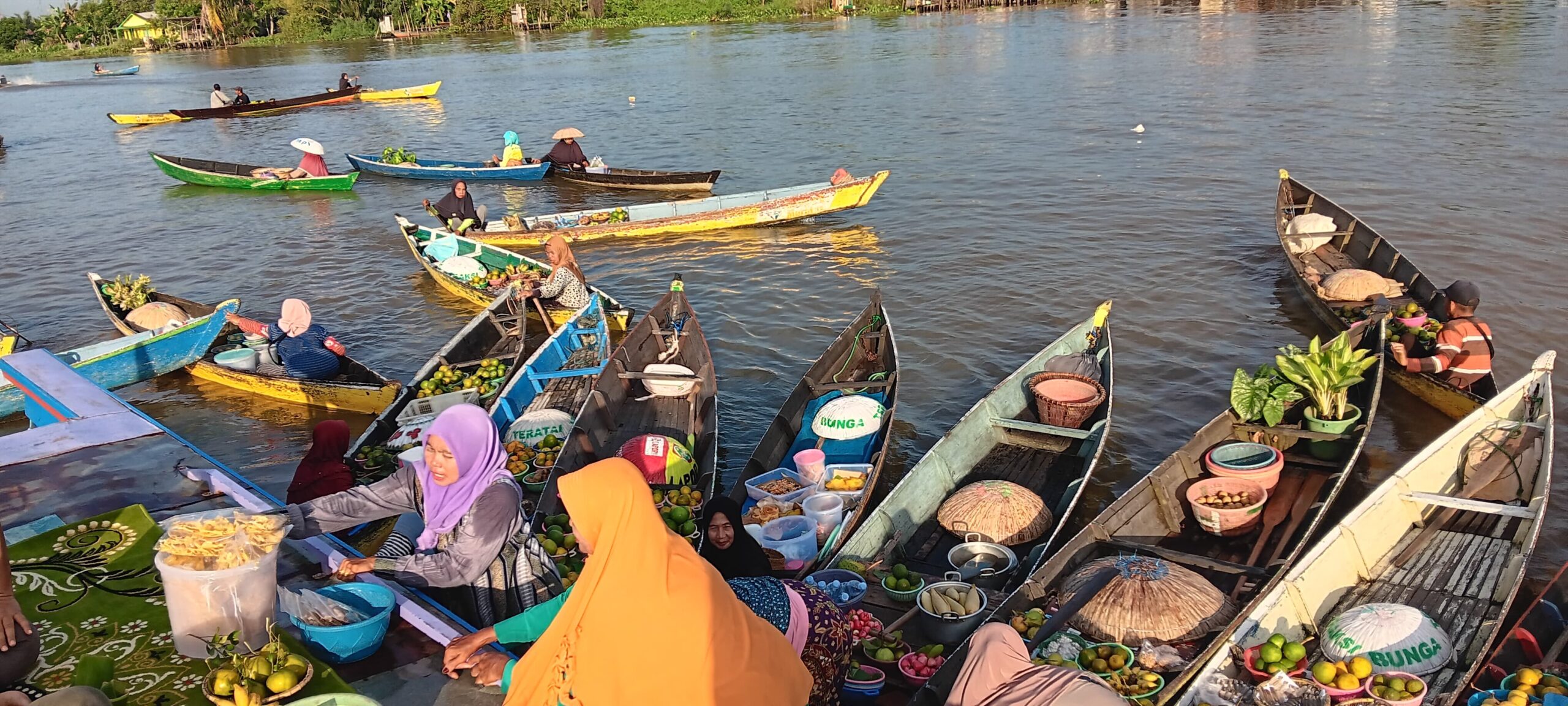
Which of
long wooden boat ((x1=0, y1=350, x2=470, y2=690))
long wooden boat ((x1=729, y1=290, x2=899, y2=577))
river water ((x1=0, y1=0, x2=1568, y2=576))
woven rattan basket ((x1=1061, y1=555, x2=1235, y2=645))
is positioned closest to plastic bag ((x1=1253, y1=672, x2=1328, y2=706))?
woven rattan basket ((x1=1061, y1=555, x2=1235, y2=645))

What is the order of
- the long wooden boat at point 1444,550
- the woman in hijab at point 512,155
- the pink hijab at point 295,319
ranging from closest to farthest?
the long wooden boat at point 1444,550
the pink hijab at point 295,319
the woman in hijab at point 512,155

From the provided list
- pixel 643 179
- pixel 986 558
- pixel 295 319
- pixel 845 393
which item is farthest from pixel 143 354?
pixel 643 179

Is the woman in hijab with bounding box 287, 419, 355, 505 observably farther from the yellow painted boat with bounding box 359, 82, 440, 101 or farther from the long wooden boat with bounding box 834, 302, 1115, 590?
the yellow painted boat with bounding box 359, 82, 440, 101

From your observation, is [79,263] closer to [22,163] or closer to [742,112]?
[22,163]

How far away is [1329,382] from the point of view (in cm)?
757

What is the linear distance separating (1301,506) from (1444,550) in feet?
3.04

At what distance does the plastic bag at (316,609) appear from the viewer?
3412 millimetres

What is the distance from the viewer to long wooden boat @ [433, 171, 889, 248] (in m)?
15.7

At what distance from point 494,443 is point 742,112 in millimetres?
24246

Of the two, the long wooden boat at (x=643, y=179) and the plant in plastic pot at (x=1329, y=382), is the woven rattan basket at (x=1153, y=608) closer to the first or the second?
the plant in plastic pot at (x=1329, y=382)

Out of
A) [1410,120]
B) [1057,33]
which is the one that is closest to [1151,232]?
[1410,120]

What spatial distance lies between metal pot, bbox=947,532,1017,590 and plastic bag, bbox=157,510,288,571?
13.4 ft

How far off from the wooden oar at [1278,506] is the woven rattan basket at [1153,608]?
1.09 metres

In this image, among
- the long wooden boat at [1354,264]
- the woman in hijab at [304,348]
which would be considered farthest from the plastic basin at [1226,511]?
the woman in hijab at [304,348]
